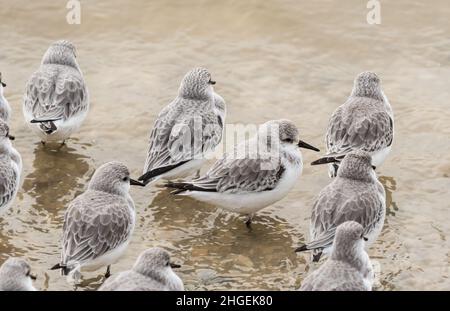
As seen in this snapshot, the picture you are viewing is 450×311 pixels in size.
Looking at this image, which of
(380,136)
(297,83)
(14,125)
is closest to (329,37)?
(297,83)

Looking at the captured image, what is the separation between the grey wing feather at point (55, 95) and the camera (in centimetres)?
1306

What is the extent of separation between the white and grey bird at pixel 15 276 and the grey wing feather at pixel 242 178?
98.8 inches

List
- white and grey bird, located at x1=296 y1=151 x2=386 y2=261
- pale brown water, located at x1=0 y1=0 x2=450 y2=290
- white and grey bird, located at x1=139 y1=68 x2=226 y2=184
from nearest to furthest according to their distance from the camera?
white and grey bird, located at x1=296 y1=151 x2=386 y2=261 < pale brown water, located at x1=0 y1=0 x2=450 y2=290 < white and grey bird, located at x1=139 y1=68 x2=226 y2=184

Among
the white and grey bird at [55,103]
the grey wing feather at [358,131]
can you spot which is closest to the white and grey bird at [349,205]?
the grey wing feather at [358,131]

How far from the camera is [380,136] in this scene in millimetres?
12453

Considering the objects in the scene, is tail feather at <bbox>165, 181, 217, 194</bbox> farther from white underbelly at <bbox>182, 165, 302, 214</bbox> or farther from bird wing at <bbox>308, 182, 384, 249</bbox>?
bird wing at <bbox>308, 182, 384, 249</bbox>

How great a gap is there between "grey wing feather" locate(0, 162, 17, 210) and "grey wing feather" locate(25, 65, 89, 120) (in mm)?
1392

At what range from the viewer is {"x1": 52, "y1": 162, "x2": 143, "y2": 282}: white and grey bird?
10367 millimetres

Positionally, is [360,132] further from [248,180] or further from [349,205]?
[349,205]

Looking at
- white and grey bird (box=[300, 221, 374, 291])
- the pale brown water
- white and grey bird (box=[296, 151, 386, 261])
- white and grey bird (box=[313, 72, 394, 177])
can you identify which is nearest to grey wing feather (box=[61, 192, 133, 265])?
the pale brown water

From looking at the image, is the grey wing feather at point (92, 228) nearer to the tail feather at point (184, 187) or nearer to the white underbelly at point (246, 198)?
the tail feather at point (184, 187)

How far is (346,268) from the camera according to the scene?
9.81 meters

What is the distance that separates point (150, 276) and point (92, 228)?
1.12 metres

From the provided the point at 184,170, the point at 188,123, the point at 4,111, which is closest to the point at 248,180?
the point at 184,170
